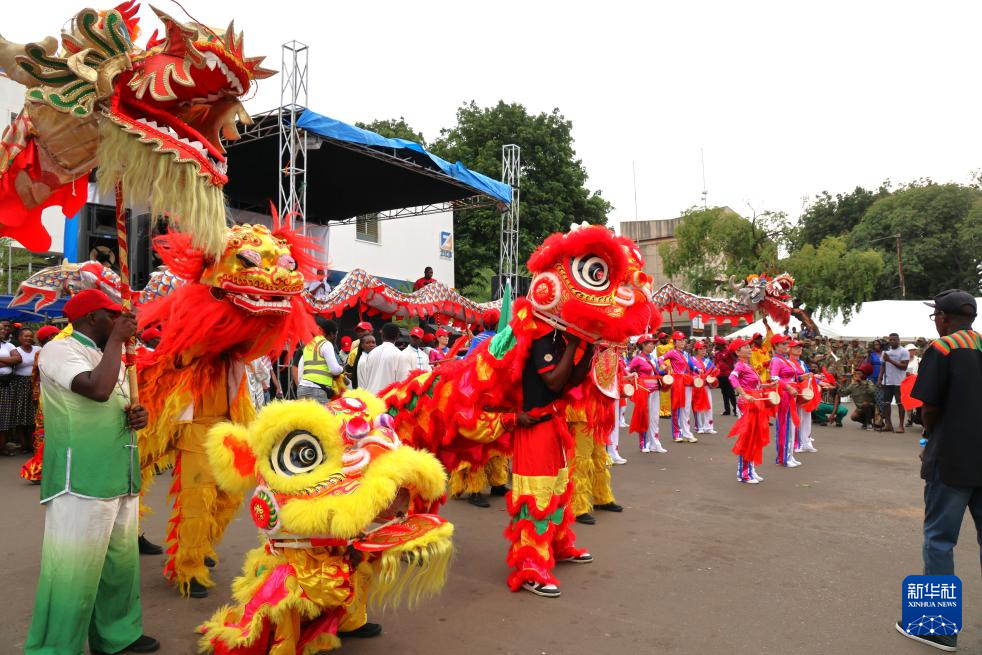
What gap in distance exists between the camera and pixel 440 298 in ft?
44.9

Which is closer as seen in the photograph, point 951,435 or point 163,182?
→ point 163,182

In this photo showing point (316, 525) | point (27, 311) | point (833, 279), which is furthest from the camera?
point (833, 279)

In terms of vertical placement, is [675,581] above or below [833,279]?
below

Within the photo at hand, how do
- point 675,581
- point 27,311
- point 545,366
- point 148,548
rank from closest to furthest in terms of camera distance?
point 545,366
point 675,581
point 148,548
point 27,311

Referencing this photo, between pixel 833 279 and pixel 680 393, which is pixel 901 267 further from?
pixel 680 393

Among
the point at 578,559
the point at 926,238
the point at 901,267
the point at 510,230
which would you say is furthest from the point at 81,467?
the point at 926,238

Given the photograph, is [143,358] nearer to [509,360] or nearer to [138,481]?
[138,481]

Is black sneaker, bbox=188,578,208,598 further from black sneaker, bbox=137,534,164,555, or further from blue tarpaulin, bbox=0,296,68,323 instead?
blue tarpaulin, bbox=0,296,68,323

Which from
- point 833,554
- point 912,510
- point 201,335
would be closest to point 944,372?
point 833,554

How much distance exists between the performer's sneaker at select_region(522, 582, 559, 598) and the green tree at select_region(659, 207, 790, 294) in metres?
22.0

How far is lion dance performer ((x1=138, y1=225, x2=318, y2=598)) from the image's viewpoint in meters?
3.89

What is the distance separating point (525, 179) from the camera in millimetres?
27844

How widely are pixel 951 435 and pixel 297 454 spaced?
10.6 feet

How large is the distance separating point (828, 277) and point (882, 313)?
9.85 feet
